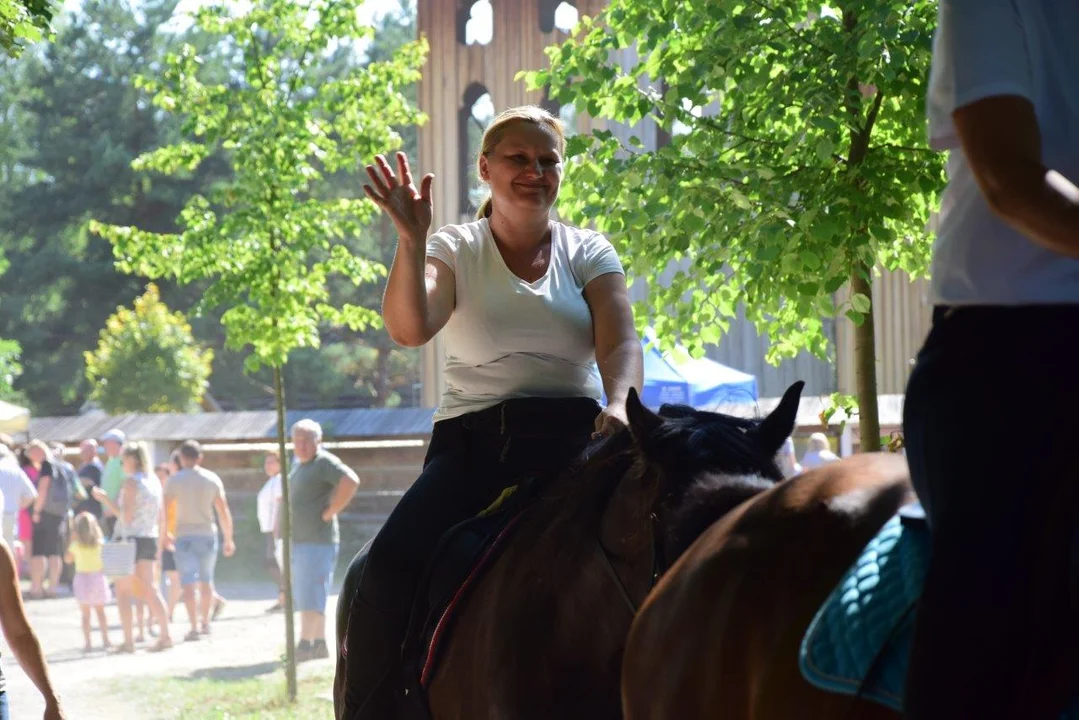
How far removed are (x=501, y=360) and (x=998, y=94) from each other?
8.30 feet

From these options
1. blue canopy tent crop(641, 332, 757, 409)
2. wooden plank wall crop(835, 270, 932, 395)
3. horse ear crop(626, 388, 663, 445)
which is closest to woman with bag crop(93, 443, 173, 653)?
blue canopy tent crop(641, 332, 757, 409)

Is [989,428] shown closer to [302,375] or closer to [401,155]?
[401,155]

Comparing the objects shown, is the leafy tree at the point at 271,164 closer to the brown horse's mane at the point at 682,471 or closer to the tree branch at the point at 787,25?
the tree branch at the point at 787,25

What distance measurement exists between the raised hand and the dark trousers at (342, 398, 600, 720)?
24.6 inches

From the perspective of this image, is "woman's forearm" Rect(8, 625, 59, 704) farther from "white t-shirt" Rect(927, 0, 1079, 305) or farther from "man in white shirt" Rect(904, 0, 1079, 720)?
"white t-shirt" Rect(927, 0, 1079, 305)

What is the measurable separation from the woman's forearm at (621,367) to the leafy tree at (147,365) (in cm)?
3420

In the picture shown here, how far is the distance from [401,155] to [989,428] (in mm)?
2630

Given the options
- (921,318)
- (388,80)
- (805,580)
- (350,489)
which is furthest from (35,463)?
(805,580)

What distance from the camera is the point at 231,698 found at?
11.8 meters

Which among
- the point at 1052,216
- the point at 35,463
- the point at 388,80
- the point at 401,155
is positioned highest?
the point at 388,80

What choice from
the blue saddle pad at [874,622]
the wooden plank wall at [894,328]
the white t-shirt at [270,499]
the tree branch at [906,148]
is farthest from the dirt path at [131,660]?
the wooden plank wall at [894,328]

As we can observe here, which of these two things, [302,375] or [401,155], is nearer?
[401,155]

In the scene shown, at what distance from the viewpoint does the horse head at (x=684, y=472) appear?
3.15m

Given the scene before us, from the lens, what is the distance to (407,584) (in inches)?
162
